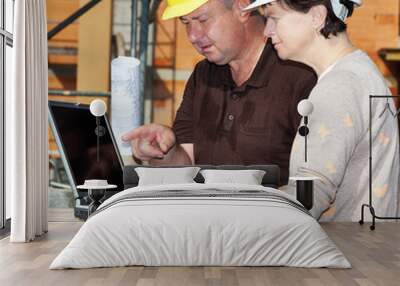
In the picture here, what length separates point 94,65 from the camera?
6625mm

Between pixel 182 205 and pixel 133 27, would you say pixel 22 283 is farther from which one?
pixel 133 27

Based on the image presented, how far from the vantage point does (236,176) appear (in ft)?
19.5

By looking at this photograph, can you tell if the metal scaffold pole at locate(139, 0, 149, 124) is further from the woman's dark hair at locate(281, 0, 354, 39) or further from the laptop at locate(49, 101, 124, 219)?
the woman's dark hair at locate(281, 0, 354, 39)

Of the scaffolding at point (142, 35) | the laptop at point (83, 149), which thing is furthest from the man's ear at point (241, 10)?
the laptop at point (83, 149)

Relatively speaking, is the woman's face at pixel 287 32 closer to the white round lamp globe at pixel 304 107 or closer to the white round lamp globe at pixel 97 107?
the white round lamp globe at pixel 304 107

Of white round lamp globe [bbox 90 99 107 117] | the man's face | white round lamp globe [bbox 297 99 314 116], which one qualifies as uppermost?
the man's face

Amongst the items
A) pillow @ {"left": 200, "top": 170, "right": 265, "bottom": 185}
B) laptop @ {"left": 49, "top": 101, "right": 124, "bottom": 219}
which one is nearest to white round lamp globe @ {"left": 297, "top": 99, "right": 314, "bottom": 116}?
pillow @ {"left": 200, "top": 170, "right": 265, "bottom": 185}

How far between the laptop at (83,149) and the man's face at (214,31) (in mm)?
1267

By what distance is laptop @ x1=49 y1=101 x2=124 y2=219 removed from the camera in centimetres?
630

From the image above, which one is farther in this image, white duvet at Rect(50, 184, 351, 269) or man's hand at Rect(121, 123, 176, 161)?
man's hand at Rect(121, 123, 176, 161)

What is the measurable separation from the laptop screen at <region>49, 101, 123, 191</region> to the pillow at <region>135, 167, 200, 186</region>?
0.45 metres

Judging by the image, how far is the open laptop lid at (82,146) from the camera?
6.29 meters

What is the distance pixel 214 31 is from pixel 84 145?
69.5 inches

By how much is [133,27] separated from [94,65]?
1.88 feet
